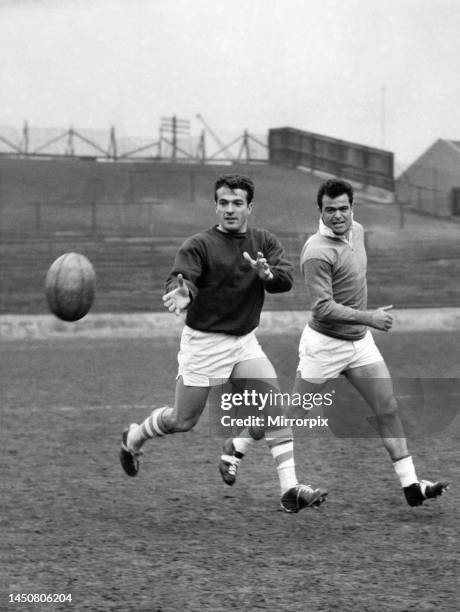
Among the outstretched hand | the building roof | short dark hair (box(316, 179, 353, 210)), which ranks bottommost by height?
the outstretched hand

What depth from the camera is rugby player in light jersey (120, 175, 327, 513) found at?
5.89 meters

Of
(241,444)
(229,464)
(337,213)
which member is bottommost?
(229,464)

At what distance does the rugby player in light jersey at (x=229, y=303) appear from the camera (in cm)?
589

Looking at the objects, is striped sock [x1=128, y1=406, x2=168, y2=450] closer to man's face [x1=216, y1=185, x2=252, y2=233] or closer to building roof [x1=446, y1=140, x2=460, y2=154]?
man's face [x1=216, y1=185, x2=252, y2=233]

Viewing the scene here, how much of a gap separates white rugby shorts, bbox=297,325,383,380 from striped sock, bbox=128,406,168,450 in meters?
0.93

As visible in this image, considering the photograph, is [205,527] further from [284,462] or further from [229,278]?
[229,278]

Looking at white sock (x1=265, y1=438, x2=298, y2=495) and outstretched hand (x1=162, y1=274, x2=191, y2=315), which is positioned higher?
outstretched hand (x1=162, y1=274, x2=191, y2=315)

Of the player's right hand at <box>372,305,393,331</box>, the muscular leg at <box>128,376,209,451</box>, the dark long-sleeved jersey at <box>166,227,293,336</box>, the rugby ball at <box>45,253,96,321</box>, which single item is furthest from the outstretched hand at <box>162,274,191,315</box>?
the rugby ball at <box>45,253,96,321</box>

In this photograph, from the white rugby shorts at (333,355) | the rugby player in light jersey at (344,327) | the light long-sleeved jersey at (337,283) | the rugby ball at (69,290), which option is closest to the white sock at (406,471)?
the rugby player in light jersey at (344,327)

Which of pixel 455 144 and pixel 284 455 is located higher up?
pixel 455 144

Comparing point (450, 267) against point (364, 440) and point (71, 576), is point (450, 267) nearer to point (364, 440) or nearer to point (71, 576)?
point (364, 440)

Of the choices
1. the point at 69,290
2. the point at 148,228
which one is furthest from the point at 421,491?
the point at 148,228

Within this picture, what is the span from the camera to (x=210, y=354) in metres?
6.12

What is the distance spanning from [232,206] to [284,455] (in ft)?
4.78
